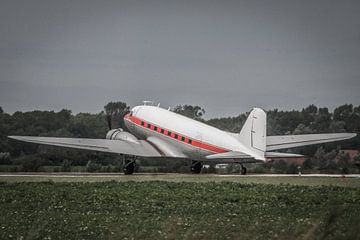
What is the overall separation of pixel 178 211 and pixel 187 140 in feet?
86.8

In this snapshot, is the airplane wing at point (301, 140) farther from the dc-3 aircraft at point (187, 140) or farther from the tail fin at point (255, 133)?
the tail fin at point (255, 133)

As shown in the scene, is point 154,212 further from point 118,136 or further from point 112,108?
point 112,108

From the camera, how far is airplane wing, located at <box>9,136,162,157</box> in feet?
174

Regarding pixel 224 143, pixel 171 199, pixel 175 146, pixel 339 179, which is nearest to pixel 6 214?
pixel 171 199

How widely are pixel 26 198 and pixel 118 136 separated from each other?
86.8 feet

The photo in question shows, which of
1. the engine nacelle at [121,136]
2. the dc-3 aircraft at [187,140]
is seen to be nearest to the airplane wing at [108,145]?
the dc-3 aircraft at [187,140]

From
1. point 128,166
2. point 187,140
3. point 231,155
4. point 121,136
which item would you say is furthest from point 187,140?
point 121,136

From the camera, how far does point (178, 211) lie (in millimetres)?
26328

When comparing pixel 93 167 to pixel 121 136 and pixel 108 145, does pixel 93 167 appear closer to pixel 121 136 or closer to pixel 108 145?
pixel 121 136

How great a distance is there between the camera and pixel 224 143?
49.6 meters

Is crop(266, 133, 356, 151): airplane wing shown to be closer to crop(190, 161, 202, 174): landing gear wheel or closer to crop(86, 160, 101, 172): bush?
crop(190, 161, 202, 174): landing gear wheel

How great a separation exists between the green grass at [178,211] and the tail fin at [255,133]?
12.4m

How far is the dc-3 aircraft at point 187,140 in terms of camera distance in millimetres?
48531

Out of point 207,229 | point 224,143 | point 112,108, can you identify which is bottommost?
point 207,229
